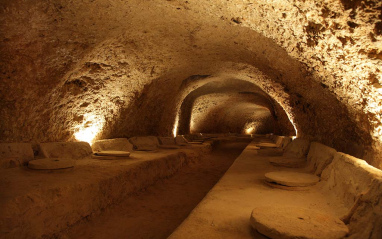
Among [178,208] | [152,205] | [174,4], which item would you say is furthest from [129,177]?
[174,4]

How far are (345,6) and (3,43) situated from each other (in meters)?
4.62

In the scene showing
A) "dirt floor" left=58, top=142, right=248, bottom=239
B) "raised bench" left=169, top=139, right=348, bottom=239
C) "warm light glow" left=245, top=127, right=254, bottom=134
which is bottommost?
"warm light glow" left=245, top=127, right=254, bottom=134

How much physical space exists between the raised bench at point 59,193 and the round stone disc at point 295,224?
8.66ft

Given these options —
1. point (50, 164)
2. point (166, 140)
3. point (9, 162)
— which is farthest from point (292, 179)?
point (166, 140)

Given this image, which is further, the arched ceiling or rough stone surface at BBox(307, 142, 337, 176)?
the arched ceiling

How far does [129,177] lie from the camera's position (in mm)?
5273

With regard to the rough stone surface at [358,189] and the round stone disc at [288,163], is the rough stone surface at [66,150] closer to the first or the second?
the round stone disc at [288,163]

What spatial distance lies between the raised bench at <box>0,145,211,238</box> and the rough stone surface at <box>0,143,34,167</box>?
0.87ft

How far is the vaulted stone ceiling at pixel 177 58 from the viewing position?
301cm

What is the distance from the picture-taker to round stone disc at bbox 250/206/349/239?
1.97m

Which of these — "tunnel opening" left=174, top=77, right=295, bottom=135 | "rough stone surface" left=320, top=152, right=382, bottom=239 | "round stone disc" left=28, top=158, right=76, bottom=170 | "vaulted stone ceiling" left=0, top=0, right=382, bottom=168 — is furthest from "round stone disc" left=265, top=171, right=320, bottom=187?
"tunnel opening" left=174, top=77, right=295, bottom=135

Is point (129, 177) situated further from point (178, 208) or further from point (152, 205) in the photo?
point (178, 208)

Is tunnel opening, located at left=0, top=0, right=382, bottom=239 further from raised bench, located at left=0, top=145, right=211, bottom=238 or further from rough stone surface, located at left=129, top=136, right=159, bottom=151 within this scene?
rough stone surface, located at left=129, top=136, right=159, bottom=151

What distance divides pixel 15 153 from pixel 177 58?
4.27m
